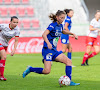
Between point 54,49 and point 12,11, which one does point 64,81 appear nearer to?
point 54,49

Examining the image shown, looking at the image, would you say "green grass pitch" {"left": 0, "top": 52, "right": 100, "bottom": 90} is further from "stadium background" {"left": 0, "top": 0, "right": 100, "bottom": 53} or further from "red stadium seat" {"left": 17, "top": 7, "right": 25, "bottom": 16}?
"red stadium seat" {"left": 17, "top": 7, "right": 25, "bottom": 16}

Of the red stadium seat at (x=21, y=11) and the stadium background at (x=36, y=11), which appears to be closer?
the stadium background at (x=36, y=11)

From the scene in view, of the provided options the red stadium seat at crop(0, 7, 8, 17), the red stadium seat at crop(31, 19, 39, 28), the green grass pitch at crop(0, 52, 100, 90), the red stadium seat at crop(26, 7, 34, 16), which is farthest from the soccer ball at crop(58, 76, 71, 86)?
the red stadium seat at crop(0, 7, 8, 17)

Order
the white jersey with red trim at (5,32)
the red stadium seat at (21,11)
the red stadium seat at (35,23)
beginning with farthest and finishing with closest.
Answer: the red stadium seat at (21,11)
the red stadium seat at (35,23)
the white jersey with red trim at (5,32)

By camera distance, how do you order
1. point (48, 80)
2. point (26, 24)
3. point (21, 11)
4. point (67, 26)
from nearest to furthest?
point (48, 80) → point (67, 26) → point (26, 24) → point (21, 11)

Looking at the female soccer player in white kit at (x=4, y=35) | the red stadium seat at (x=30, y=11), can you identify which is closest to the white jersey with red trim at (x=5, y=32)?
the female soccer player in white kit at (x=4, y=35)

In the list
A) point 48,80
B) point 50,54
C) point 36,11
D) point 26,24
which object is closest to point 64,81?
point 50,54

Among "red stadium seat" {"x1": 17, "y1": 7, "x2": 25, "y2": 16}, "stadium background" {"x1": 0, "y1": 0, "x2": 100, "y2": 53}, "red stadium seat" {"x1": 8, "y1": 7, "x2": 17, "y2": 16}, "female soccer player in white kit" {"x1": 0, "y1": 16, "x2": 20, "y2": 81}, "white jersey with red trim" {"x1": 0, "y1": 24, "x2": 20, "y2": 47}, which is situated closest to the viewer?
"female soccer player in white kit" {"x1": 0, "y1": 16, "x2": 20, "y2": 81}

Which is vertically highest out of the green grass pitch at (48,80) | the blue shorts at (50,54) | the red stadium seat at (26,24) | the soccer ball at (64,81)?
the red stadium seat at (26,24)

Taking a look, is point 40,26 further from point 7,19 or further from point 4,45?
point 4,45

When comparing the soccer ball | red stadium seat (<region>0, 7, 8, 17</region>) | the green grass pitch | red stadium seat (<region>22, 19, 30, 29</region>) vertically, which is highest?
red stadium seat (<region>0, 7, 8, 17</region>)

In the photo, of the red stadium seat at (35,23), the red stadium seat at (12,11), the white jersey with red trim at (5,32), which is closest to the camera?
the white jersey with red trim at (5,32)

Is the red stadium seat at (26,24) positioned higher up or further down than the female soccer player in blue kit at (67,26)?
higher up

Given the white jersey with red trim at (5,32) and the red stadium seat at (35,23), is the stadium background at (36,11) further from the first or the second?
the white jersey with red trim at (5,32)
